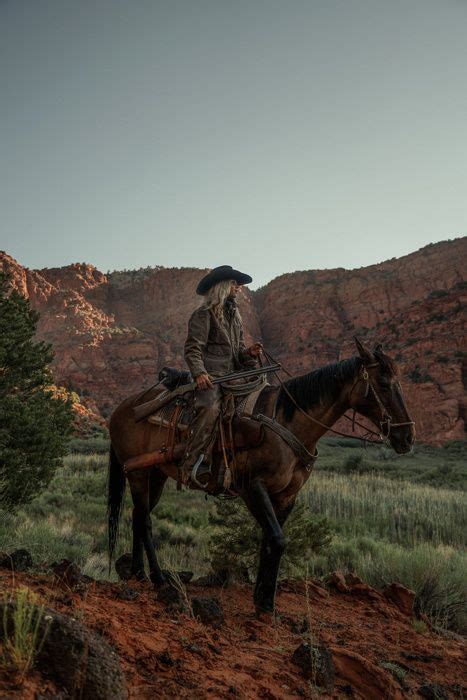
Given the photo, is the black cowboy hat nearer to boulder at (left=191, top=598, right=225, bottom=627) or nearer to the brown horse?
the brown horse

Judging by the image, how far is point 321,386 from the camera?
15.4 ft

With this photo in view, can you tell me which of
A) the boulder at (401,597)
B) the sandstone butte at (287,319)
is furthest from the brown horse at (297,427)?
the sandstone butte at (287,319)

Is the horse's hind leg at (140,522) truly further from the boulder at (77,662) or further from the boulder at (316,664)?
the boulder at (77,662)


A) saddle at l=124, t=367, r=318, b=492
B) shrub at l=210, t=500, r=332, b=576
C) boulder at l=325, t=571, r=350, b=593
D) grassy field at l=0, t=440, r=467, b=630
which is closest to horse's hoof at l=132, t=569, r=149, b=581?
saddle at l=124, t=367, r=318, b=492

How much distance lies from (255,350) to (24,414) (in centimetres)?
643

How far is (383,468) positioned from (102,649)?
24.0 metres

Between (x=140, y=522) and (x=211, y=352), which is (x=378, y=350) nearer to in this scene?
(x=211, y=352)

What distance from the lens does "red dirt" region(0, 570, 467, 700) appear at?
247cm

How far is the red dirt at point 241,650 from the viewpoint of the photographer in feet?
8.10

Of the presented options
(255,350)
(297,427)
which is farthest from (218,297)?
(297,427)

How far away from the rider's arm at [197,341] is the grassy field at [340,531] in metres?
2.06

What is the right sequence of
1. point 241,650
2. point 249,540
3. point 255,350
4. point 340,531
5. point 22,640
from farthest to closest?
point 340,531 < point 249,540 < point 255,350 < point 241,650 < point 22,640

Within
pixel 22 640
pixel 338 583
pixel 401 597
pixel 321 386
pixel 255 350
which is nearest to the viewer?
pixel 22 640

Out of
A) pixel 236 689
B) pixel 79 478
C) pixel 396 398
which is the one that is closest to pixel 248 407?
pixel 396 398
